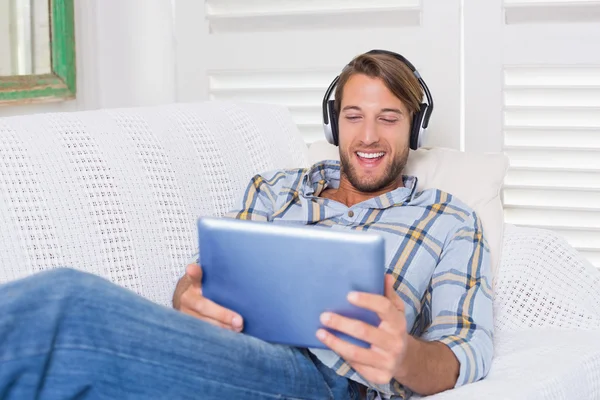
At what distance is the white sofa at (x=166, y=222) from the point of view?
4.45 feet

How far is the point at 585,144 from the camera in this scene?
7.54 feet

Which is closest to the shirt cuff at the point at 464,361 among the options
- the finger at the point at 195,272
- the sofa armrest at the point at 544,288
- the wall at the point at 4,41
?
the sofa armrest at the point at 544,288

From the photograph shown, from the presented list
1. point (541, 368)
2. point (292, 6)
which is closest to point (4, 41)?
point (292, 6)

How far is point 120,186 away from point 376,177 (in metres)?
0.47

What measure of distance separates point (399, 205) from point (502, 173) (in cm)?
25

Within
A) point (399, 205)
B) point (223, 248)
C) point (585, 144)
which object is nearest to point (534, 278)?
point (399, 205)

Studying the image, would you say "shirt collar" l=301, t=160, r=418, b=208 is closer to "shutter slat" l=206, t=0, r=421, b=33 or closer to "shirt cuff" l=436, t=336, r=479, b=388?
"shirt cuff" l=436, t=336, r=479, b=388

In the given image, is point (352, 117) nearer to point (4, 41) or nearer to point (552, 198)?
point (552, 198)

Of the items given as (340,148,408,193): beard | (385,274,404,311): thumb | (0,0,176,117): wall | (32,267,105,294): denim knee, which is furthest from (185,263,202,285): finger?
(0,0,176,117): wall

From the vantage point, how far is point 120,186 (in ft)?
4.93

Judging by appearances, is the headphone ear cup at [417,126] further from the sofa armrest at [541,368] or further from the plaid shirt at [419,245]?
the sofa armrest at [541,368]

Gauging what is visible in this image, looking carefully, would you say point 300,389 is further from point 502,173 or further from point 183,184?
point 502,173

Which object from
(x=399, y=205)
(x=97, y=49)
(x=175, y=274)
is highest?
(x=97, y=49)

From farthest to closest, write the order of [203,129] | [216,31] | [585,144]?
[216,31]
[585,144]
[203,129]
